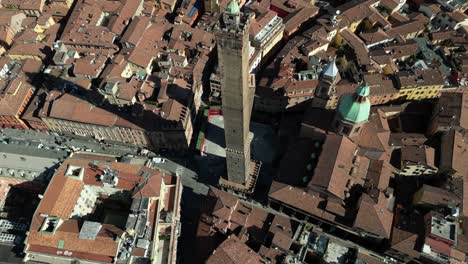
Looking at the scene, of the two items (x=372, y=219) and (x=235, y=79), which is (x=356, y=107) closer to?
(x=372, y=219)

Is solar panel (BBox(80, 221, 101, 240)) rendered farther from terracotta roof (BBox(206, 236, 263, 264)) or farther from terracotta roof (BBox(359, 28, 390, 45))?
terracotta roof (BBox(359, 28, 390, 45))

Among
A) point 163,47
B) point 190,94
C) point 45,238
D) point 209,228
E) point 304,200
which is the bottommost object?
point 45,238

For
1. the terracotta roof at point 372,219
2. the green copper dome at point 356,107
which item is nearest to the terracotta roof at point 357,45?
the green copper dome at point 356,107

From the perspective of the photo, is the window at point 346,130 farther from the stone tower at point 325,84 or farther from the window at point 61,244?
the window at point 61,244

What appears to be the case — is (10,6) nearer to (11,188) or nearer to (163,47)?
(163,47)

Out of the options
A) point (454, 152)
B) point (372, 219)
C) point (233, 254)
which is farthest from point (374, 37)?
point (233, 254)

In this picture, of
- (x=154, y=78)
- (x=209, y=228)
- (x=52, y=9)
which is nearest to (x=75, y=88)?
(x=154, y=78)
